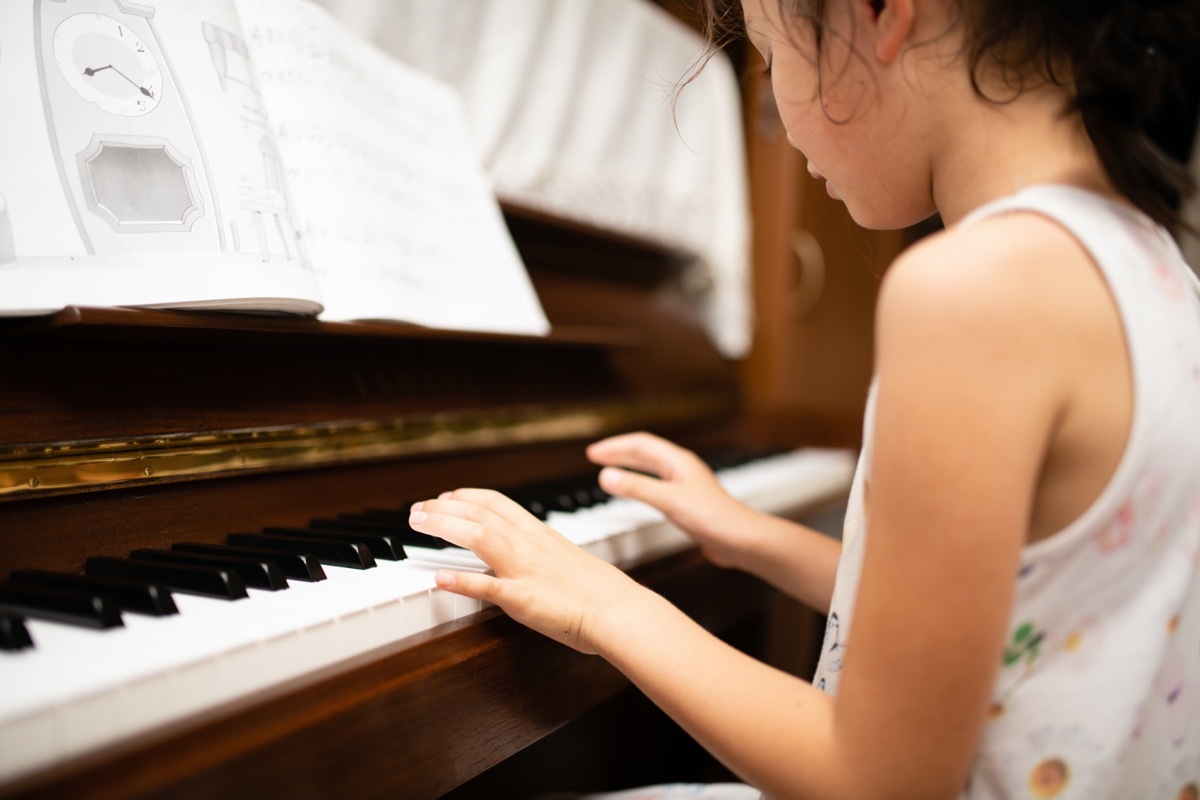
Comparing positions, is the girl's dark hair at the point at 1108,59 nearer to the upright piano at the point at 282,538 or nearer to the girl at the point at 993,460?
the girl at the point at 993,460

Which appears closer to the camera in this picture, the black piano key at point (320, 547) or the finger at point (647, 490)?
the black piano key at point (320, 547)

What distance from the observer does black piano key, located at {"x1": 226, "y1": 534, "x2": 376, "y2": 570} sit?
29.0 inches

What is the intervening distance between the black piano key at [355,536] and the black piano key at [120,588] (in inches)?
7.2

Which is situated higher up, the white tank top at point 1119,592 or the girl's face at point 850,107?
the girl's face at point 850,107

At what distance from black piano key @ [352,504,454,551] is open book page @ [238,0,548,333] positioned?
23 centimetres

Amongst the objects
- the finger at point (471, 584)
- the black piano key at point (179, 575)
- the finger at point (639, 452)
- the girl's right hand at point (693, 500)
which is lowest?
the girl's right hand at point (693, 500)

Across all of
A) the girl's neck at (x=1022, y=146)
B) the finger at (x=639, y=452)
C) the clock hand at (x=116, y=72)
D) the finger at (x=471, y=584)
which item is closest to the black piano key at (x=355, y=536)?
the finger at (x=471, y=584)

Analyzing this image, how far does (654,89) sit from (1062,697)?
5.20ft

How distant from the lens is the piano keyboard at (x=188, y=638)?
1.49ft

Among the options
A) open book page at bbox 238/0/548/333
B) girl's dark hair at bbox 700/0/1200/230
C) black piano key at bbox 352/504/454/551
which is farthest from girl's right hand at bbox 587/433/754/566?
girl's dark hair at bbox 700/0/1200/230

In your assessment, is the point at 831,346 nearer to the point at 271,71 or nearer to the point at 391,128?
the point at 391,128

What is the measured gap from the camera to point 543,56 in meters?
1.62

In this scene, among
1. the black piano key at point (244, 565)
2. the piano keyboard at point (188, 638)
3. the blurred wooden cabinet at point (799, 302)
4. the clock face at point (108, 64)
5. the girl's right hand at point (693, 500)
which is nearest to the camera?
the piano keyboard at point (188, 638)

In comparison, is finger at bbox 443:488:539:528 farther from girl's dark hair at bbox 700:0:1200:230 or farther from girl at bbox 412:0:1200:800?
girl's dark hair at bbox 700:0:1200:230
